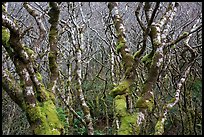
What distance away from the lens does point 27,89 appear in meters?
2.67

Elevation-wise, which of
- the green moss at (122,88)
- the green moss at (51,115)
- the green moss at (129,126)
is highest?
the green moss at (122,88)

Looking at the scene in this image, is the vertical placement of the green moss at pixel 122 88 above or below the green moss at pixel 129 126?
above

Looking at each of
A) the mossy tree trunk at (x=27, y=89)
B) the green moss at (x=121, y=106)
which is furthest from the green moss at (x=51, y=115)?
the green moss at (x=121, y=106)

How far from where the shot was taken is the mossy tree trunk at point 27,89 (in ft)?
8.61

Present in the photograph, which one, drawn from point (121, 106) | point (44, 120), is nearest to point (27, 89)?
point (44, 120)

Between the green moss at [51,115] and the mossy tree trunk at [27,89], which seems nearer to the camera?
the mossy tree trunk at [27,89]

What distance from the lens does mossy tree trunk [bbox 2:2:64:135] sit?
2625 millimetres

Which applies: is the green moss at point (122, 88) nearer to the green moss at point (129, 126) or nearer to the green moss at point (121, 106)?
the green moss at point (121, 106)

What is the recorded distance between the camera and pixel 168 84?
955 cm

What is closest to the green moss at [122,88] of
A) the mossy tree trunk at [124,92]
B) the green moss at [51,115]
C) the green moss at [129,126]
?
the mossy tree trunk at [124,92]

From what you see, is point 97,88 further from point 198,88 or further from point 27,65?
point 27,65

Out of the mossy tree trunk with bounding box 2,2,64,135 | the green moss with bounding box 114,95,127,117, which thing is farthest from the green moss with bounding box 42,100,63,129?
the green moss with bounding box 114,95,127,117

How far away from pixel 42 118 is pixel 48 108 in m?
0.18

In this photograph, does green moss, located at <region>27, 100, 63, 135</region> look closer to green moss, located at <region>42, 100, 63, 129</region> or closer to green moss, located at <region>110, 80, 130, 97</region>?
green moss, located at <region>42, 100, 63, 129</region>
